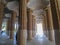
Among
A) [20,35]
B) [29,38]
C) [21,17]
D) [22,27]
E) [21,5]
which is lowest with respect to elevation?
[29,38]

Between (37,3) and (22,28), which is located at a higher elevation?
(37,3)

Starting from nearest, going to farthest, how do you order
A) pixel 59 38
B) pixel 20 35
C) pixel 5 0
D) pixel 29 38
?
pixel 59 38
pixel 20 35
pixel 5 0
pixel 29 38

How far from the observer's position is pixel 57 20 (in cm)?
397

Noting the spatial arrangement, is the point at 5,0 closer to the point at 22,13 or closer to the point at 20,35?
the point at 22,13

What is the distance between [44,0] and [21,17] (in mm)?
3031

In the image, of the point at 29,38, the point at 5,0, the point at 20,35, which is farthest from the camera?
the point at 29,38

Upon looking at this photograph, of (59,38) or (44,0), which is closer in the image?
(59,38)

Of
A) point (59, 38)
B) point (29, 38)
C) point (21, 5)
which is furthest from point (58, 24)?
point (29, 38)

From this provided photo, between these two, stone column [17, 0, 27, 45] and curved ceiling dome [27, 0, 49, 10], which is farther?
curved ceiling dome [27, 0, 49, 10]

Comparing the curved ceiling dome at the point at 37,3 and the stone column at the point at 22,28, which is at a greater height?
the curved ceiling dome at the point at 37,3

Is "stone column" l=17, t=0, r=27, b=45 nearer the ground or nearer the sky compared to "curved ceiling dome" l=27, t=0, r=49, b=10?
nearer the ground

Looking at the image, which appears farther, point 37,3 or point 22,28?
point 37,3

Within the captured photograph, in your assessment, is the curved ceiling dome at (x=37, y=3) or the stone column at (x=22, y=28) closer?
the stone column at (x=22, y=28)

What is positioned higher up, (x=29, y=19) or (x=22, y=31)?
(x=29, y=19)
